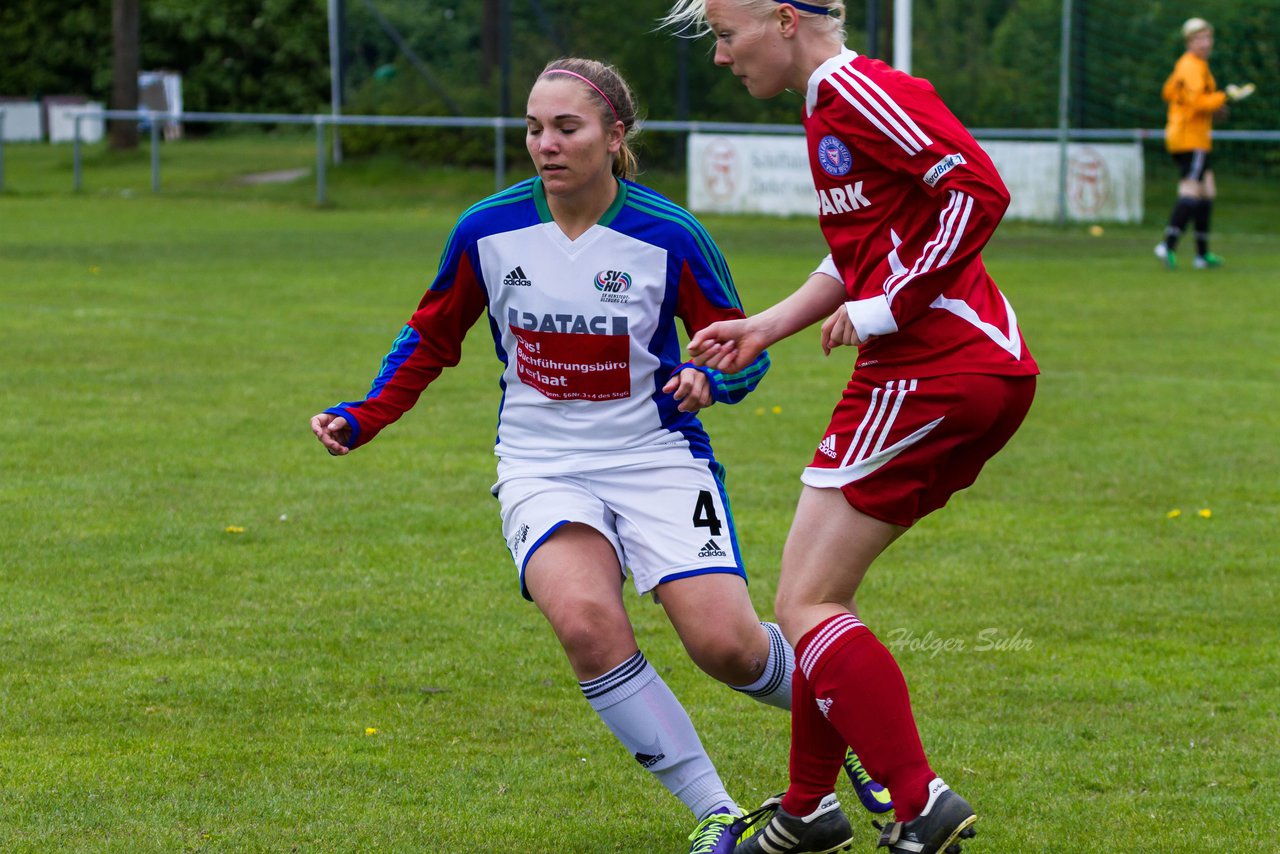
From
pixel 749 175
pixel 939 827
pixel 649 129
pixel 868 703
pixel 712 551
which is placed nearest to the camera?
pixel 939 827

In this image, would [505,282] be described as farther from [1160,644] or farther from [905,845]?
[1160,644]

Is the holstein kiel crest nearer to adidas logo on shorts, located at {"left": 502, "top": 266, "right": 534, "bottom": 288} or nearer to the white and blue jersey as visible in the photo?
the white and blue jersey

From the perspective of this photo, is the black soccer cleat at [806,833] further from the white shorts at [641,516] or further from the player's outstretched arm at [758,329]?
the player's outstretched arm at [758,329]

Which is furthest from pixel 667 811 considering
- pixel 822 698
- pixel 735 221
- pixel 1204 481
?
pixel 735 221

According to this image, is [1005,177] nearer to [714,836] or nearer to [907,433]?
[714,836]

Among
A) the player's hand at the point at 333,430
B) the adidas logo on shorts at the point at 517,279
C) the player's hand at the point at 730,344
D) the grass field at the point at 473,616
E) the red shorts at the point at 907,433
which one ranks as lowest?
the grass field at the point at 473,616

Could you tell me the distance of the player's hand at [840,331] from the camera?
3562 mm

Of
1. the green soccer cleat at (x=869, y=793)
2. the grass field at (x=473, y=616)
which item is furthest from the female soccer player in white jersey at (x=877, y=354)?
the grass field at (x=473, y=616)

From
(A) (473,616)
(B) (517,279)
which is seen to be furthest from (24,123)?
(B) (517,279)

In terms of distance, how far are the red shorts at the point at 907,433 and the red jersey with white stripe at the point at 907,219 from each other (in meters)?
0.04

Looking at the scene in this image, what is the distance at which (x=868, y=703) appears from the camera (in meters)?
3.60

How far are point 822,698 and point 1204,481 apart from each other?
5.27 metres

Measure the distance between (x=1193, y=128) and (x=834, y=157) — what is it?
1608 centimetres

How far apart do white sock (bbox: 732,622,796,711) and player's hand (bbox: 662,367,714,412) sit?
0.66 m
